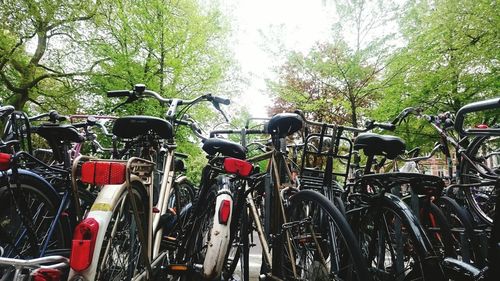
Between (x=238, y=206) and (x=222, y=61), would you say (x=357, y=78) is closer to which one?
(x=222, y=61)

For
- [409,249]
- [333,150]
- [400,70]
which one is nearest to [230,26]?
[400,70]

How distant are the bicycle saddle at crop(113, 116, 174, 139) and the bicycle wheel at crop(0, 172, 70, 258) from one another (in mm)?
565

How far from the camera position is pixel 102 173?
125 centimetres

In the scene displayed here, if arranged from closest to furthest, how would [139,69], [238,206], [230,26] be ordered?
[238,206], [139,69], [230,26]

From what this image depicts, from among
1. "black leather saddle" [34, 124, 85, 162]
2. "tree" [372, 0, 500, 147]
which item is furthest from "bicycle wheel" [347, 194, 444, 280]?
"tree" [372, 0, 500, 147]

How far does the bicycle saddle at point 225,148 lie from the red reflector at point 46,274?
51.4 inches

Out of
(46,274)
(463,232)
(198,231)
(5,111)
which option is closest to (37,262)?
(46,274)

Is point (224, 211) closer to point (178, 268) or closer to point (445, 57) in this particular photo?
point (178, 268)

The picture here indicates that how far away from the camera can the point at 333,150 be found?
8.27 feet

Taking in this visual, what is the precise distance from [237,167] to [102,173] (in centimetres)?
86

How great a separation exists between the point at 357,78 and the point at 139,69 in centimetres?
595

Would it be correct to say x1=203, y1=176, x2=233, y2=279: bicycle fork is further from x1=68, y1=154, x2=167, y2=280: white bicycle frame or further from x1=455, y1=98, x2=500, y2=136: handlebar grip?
x1=455, y1=98, x2=500, y2=136: handlebar grip

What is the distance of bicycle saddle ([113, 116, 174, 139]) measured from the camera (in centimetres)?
208

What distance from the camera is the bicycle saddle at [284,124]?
222cm
